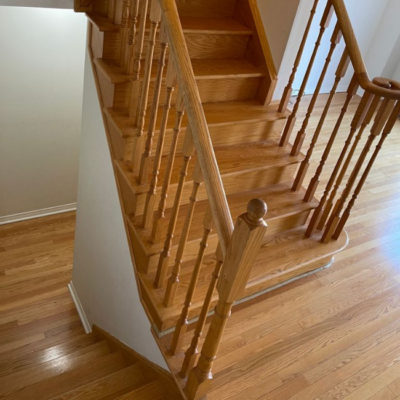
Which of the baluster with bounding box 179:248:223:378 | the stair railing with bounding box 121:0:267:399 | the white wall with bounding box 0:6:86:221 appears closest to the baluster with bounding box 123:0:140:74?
the stair railing with bounding box 121:0:267:399

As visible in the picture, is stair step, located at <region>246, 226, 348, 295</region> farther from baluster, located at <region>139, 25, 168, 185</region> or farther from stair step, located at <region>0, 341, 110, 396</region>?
stair step, located at <region>0, 341, 110, 396</region>

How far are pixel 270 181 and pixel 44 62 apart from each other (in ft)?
Answer: 10.4

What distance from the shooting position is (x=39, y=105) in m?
4.90

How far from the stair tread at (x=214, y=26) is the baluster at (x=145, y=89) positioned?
67 cm

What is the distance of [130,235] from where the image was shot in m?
2.34

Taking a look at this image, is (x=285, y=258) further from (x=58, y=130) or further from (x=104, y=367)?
(x=58, y=130)

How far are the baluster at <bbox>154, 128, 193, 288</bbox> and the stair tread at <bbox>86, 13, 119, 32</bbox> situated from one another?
2.88 ft

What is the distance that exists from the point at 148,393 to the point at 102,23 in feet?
6.40

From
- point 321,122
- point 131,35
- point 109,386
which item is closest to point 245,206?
point 321,122

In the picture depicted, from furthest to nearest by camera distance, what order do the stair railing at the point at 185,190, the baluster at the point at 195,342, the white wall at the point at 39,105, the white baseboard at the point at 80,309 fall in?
the white wall at the point at 39,105 < the white baseboard at the point at 80,309 < the baluster at the point at 195,342 < the stair railing at the point at 185,190

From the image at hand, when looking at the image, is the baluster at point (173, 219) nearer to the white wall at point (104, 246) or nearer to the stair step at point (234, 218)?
the stair step at point (234, 218)

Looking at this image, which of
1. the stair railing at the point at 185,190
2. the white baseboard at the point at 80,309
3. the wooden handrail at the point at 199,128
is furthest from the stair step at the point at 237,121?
the white baseboard at the point at 80,309

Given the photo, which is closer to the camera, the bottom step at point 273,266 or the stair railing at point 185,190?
the stair railing at point 185,190

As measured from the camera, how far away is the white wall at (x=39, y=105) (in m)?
4.38
